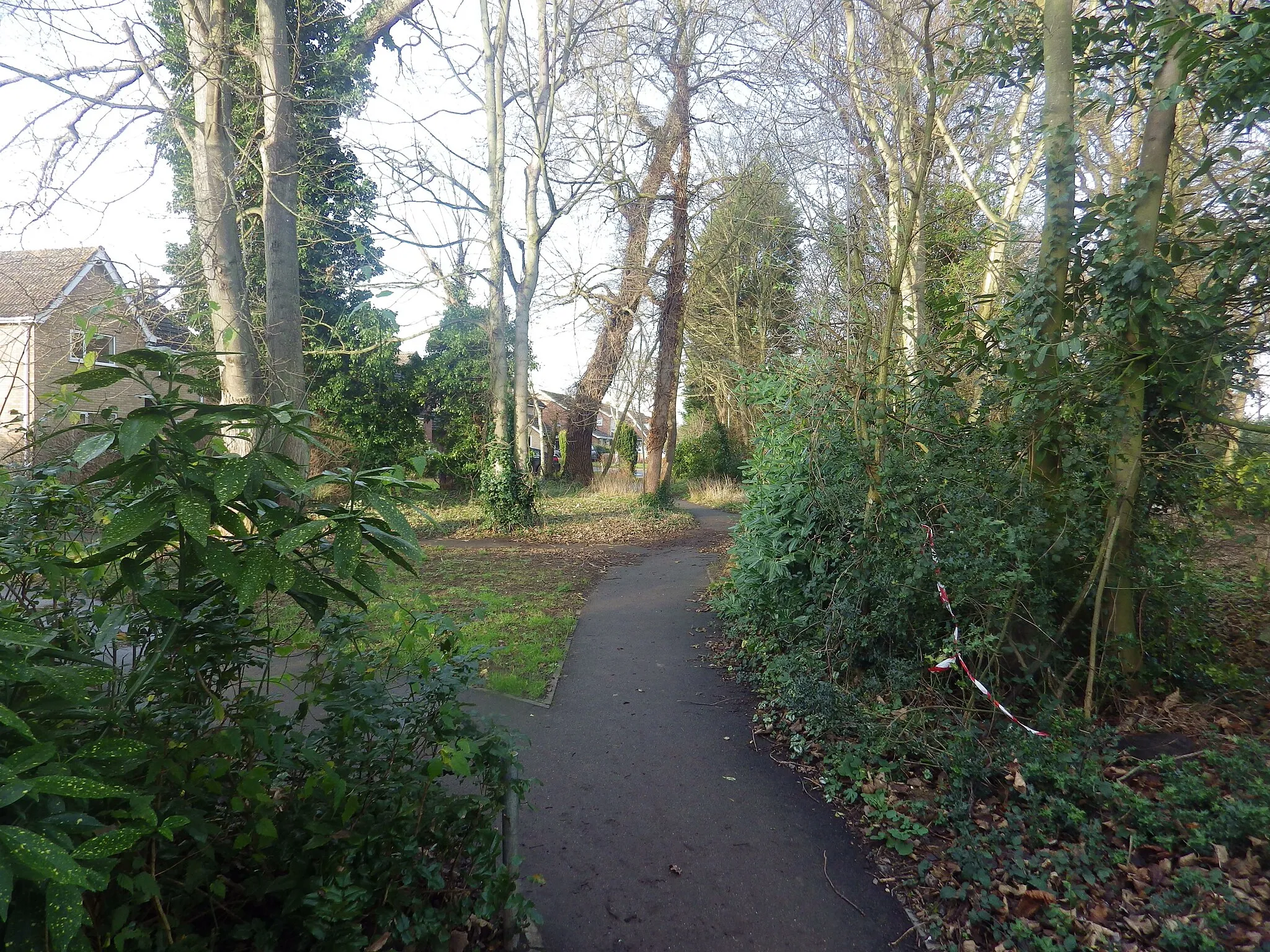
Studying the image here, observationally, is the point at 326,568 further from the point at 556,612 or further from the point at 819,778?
the point at 556,612

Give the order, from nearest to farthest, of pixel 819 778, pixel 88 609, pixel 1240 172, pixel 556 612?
pixel 88 609 → pixel 819 778 → pixel 1240 172 → pixel 556 612

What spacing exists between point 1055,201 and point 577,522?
12806mm

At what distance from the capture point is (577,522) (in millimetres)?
16859

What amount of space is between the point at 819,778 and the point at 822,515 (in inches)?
99.6

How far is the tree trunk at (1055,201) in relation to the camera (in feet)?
17.2

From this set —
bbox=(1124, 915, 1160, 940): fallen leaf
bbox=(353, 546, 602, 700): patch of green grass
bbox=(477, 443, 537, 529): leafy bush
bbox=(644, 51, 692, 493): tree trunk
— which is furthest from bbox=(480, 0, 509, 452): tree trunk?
bbox=(1124, 915, 1160, 940): fallen leaf

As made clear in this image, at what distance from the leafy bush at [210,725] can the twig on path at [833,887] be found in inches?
71.2

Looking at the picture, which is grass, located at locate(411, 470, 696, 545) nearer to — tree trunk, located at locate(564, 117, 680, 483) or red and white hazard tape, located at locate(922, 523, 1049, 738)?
tree trunk, located at locate(564, 117, 680, 483)

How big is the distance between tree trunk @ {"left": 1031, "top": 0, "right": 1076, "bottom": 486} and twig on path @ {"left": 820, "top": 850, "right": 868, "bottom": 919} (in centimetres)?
324

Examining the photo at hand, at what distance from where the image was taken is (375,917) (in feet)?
8.09

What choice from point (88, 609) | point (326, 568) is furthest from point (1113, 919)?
point (88, 609)

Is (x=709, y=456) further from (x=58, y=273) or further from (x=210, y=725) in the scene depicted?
(x=210, y=725)

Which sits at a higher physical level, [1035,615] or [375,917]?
[1035,615]

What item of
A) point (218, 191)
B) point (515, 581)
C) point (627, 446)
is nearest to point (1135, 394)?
point (515, 581)
